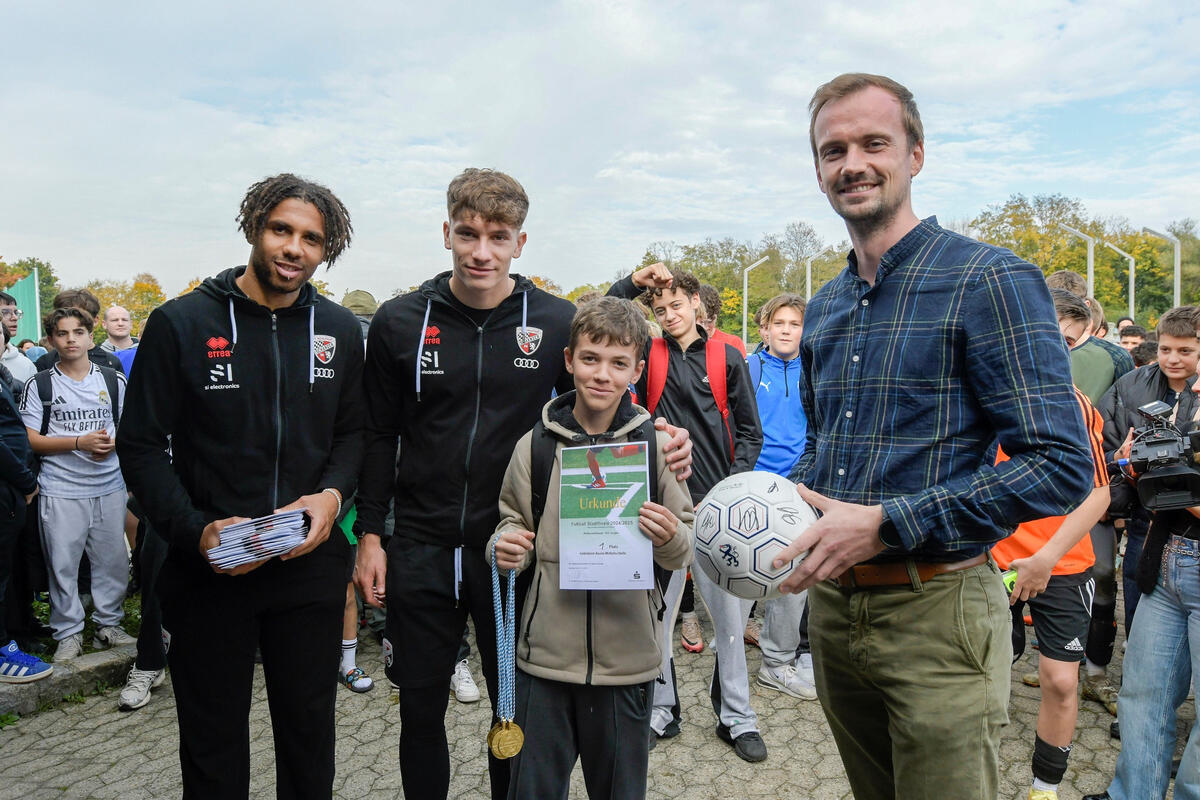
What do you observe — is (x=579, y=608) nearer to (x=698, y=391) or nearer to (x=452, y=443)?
(x=452, y=443)

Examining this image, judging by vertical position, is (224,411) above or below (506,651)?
above

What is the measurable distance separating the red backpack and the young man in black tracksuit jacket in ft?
6.45

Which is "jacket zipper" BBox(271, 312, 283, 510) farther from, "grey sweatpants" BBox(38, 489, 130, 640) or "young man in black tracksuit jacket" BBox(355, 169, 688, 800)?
"grey sweatpants" BBox(38, 489, 130, 640)

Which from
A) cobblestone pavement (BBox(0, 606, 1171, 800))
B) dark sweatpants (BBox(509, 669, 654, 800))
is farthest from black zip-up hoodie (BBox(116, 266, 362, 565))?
cobblestone pavement (BBox(0, 606, 1171, 800))

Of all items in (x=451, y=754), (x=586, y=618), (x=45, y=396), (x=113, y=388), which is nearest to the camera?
(x=586, y=618)

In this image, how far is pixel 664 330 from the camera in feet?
16.3

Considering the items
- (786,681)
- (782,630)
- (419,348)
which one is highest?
(419,348)

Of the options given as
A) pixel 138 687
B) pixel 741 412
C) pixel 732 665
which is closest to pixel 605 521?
pixel 732 665

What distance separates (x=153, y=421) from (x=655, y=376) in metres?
2.97

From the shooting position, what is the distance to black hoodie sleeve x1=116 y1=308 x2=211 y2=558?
8.44 ft

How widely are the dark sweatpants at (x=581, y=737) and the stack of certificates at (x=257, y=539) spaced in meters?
0.94

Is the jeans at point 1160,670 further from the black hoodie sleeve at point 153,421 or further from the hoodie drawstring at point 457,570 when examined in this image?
the black hoodie sleeve at point 153,421

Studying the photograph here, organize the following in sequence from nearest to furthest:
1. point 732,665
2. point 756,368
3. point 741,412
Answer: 1. point 732,665
2. point 741,412
3. point 756,368

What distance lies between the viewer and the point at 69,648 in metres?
5.24
